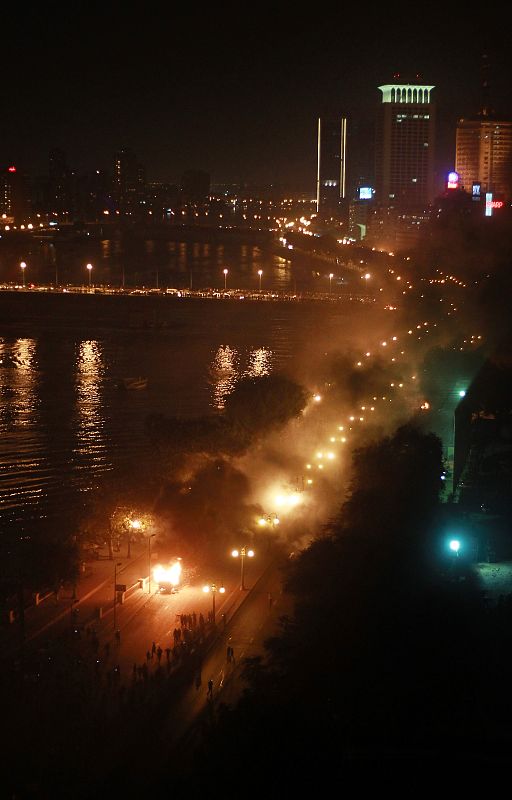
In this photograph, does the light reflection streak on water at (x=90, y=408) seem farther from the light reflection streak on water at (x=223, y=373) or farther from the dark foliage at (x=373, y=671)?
the dark foliage at (x=373, y=671)

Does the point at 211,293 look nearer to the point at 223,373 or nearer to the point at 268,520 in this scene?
the point at 223,373

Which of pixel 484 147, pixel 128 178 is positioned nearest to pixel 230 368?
pixel 484 147

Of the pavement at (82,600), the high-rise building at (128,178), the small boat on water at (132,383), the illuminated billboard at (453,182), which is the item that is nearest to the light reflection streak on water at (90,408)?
the small boat on water at (132,383)

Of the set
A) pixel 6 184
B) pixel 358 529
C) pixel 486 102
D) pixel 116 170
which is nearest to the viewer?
pixel 358 529

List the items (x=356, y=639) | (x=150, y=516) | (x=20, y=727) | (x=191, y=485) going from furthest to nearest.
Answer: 1. (x=191, y=485)
2. (x=150, y=516)
3. (x=20, y=727)
4. (x=356, y=639)

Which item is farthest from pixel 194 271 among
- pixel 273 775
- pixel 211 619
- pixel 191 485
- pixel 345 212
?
pixel 273 775

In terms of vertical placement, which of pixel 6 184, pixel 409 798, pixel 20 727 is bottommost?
pixel 20 727

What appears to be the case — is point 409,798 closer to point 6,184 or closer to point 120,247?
point 120,247

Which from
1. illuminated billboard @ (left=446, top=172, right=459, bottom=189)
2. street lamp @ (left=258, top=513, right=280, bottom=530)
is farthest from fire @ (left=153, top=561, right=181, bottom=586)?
illuminated billboard @ (left=446, top=172, right=459, bottom=189)
